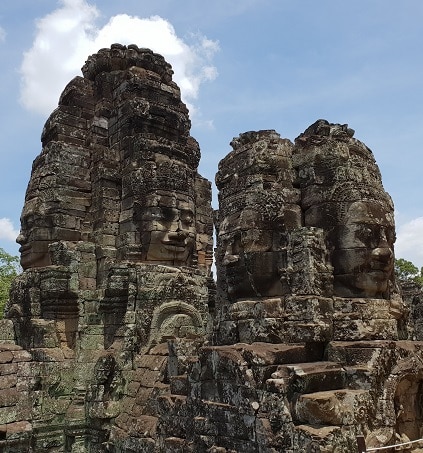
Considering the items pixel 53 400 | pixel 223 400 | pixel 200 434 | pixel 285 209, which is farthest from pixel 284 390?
pixel 53 400

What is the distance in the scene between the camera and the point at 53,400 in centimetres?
939

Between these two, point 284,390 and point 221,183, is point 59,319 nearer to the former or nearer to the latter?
point 221,183

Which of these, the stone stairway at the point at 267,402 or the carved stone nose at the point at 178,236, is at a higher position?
the carved stone nose at the point at 178,236

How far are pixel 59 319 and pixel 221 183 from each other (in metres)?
4.97

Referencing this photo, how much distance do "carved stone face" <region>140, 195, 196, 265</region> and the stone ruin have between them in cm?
3

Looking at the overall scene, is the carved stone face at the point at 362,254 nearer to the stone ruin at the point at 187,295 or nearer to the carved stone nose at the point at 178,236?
the stone ruin at the point at 187,295

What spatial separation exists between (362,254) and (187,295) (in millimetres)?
4874

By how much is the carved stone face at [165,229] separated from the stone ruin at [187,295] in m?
0.03

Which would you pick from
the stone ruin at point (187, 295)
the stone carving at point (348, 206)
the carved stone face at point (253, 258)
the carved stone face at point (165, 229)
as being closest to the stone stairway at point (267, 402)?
the stone ruin at point (187, 295)

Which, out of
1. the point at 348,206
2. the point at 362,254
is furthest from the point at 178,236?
the point at 362,254

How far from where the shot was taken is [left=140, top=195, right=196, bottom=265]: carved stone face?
10.5 meters

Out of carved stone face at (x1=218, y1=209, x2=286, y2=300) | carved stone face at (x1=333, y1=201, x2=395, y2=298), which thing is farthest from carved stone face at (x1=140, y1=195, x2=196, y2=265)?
carved stone face at (x1=333, y1=201, x2=395, y2=298)

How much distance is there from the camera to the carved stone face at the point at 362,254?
6.07 metres

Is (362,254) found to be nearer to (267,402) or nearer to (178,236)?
(267,402)
